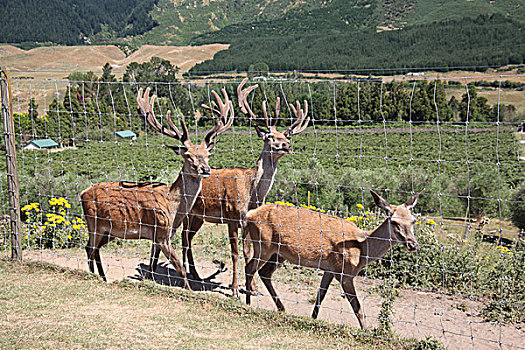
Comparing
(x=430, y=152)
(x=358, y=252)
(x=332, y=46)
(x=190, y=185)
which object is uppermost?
(x=332, y=46)

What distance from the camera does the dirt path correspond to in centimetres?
664

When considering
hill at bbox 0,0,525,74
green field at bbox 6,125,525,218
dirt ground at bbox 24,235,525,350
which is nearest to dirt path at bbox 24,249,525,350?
dirt ground at bbox 24,235,525,350

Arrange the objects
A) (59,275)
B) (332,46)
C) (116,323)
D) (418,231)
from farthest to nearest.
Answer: (332,46) → (418,231) → (59,275) → (116,323)

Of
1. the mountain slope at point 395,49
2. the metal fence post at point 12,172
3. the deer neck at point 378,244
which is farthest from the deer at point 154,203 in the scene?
the mountain slope at point 395,49

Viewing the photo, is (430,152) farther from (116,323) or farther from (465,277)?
(116,323)

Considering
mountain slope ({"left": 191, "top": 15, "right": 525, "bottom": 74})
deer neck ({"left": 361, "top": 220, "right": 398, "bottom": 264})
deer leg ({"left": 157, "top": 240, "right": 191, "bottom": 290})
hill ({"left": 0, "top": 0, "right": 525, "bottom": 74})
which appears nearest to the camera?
deer neck ({"left": 361, "top": 220, "right": 398, "bottom": 264})

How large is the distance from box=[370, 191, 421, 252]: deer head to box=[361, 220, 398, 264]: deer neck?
11 centimetres

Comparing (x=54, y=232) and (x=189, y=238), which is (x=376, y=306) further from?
(x=54, y=232)

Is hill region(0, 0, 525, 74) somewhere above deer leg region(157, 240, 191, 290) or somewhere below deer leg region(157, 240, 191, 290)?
above

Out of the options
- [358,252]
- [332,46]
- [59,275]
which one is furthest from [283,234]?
[332,46]

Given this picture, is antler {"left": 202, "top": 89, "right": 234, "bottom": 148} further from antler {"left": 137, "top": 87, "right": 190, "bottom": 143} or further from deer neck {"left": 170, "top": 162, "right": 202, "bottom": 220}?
deer neck {"left": 170, "top": 162, "right": 202, "bottom": 220}

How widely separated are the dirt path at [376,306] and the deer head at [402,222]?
95 cm

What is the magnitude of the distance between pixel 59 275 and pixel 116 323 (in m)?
2.20

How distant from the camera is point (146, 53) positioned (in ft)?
546
